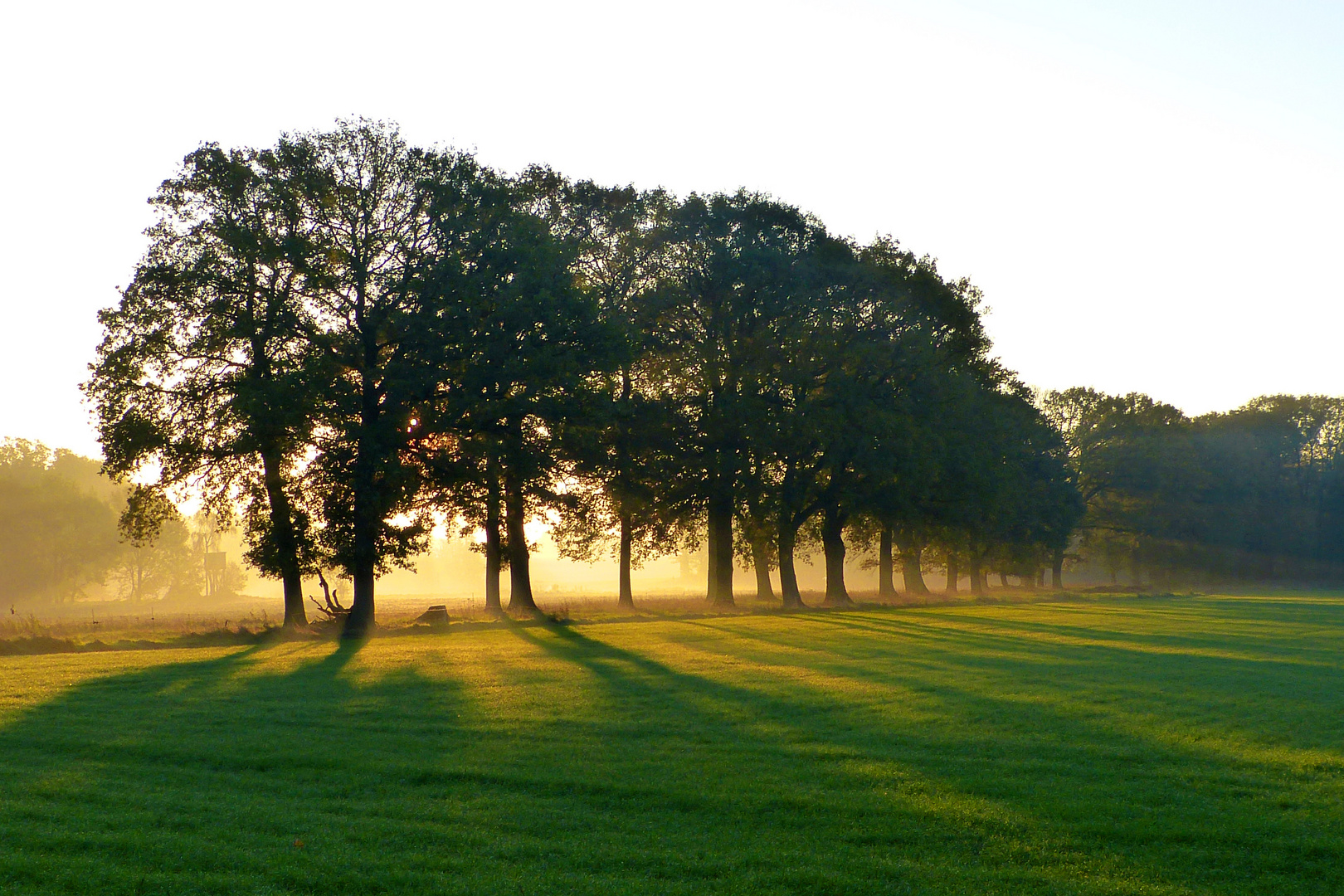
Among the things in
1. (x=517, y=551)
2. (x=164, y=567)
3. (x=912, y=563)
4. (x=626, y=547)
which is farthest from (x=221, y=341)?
(x=164, y=567)

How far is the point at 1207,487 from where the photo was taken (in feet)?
340

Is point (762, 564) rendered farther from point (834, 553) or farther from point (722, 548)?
point (722, 548)

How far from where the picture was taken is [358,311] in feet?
122

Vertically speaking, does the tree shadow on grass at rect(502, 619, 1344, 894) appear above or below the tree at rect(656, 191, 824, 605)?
below

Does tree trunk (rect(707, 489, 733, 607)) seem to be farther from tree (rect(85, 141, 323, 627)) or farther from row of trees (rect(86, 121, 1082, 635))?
Result: tree (rect(85, 141, 323, 627))

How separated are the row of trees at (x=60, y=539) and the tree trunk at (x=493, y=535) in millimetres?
63659

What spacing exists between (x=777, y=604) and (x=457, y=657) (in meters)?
31.2

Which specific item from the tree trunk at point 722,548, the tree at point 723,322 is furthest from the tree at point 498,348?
the tree trunk at point 722,548

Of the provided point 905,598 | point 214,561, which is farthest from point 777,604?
point 214,561

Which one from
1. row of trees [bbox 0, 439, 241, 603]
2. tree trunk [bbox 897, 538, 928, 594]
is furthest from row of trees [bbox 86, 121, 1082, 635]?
row of trees [bbox 0, 439, 241, 603]

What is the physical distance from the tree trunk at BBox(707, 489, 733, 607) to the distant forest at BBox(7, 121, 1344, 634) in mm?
164

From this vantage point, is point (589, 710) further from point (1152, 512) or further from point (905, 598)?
point (1152, 512)

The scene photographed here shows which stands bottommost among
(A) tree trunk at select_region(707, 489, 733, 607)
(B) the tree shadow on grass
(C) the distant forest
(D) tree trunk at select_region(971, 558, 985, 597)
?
(D) tree trunk at select_region(971, 558, 985, 597)

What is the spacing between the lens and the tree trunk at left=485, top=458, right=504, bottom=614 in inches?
1476
